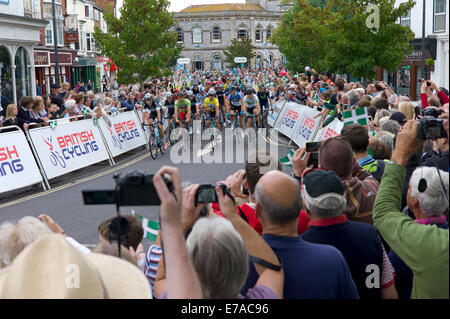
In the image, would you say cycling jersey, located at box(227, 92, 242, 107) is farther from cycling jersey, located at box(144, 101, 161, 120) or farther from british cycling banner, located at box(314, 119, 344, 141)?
british cycling banner, located at box(314, 119, 344, 141)

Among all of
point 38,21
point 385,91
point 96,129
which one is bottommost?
point 96,129

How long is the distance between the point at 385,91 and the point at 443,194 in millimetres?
9239

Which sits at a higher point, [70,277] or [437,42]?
[437,42]

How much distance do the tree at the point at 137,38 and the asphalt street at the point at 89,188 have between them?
22026mm

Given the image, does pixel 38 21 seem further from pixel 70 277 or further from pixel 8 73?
pixel 70 277

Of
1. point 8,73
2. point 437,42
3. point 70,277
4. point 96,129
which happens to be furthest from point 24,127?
point 437,42

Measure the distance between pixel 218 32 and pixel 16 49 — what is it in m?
114

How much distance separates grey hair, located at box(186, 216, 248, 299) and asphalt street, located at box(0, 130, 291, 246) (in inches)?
244

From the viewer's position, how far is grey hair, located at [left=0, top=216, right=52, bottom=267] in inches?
127

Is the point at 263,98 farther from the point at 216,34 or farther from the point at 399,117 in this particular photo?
the point at 216,34

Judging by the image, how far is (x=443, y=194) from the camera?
11.2 ft

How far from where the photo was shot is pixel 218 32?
456ft

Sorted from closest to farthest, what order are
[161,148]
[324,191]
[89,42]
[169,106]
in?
[324,191]
[161,148]
[169,106]
[89,42]

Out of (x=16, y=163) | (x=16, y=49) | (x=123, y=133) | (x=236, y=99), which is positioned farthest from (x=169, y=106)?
(x=16, y=49)
